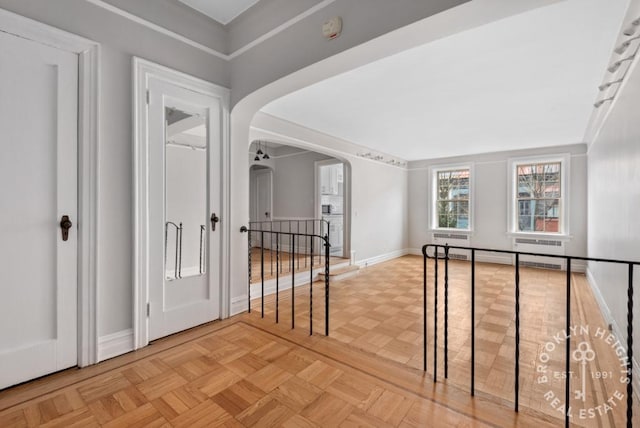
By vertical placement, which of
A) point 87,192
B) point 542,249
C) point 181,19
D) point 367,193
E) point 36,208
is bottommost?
point 542,249

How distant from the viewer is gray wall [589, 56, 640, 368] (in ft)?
6.57

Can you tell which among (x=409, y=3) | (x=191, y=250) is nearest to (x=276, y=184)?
(x=191, y=250)

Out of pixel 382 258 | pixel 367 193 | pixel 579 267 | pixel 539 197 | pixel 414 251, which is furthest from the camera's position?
pixel 414 251

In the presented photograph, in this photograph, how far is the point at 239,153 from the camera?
9.84 feet

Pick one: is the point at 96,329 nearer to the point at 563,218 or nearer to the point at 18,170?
the point at 18,170

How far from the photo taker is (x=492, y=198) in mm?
6516

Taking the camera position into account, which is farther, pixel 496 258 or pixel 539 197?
pixel 496 258

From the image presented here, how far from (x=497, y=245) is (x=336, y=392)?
6035 mm

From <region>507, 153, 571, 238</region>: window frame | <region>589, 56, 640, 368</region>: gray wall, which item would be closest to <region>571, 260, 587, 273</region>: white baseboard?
<region>507, 153, 571, 238</region>: window frame

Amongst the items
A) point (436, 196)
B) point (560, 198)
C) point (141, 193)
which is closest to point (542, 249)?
point (560, 198)

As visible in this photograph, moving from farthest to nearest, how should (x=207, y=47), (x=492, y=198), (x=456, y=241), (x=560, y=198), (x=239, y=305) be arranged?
1. (x=456, y=241)
2. (x=492, y=198)
3. (x=560, y=198)
4. (x=239, y=305)
5. (x=207, y=47)

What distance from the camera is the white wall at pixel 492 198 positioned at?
18.2 ft

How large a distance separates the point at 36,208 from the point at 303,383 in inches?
79.9

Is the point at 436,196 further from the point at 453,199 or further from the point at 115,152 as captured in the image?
the point at 115,152
